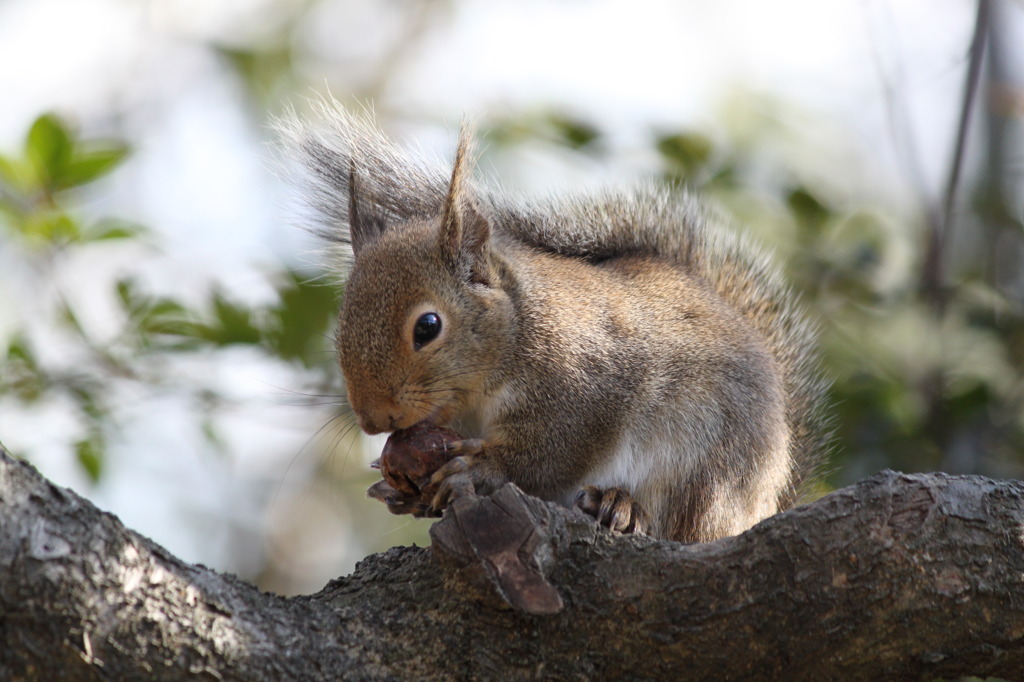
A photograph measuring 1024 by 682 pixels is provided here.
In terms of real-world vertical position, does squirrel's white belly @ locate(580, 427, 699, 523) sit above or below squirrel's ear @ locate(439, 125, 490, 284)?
below

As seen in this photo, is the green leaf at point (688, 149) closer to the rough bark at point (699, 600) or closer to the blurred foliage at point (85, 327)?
the blurred foliage at point (85, 327)

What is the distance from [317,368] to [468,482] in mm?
1550

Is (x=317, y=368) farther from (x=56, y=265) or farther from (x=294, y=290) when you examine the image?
(x=56, y=265)

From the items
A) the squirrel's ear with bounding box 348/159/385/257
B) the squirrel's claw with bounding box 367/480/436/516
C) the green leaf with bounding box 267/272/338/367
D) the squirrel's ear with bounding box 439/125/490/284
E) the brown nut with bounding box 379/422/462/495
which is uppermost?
the squirrel's ear with bounding box 439/125/490/284

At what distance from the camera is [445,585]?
197 centimetres

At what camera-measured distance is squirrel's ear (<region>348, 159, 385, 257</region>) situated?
3.16 m

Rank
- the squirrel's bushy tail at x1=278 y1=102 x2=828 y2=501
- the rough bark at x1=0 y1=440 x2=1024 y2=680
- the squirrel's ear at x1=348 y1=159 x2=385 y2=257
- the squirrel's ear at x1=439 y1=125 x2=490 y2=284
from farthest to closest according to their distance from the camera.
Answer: the squirrel's bushy tail at x1=278 y1=102 x2=828 y2=501 → the squirrel's ear at x1=348 y1=159 x2=385 y2=257 → the squirrel's ear at x1=439 y1=125 x2=490 y2=284 → the rough bark at x1=0 y1=440 x2=1024 y2=680

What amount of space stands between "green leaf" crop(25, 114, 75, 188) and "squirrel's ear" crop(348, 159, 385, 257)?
811mm

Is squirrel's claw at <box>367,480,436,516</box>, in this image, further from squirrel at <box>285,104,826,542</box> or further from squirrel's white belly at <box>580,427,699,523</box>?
squirrel's white belly at <box>580,427,699,523</box>

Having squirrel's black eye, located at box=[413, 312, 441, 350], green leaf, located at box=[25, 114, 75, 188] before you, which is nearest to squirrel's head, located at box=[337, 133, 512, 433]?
squirrel's black eye, located at box=[413, 312, 441, 350]

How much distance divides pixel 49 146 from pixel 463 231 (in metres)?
1.21

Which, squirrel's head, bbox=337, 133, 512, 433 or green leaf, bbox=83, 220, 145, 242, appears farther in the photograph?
green leaf, bbox=83, 220, 145, 242

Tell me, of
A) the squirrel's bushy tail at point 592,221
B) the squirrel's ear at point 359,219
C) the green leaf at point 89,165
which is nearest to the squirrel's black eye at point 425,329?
the squirrel's ear at point 359,219

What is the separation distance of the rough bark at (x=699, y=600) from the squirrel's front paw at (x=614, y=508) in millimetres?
421
